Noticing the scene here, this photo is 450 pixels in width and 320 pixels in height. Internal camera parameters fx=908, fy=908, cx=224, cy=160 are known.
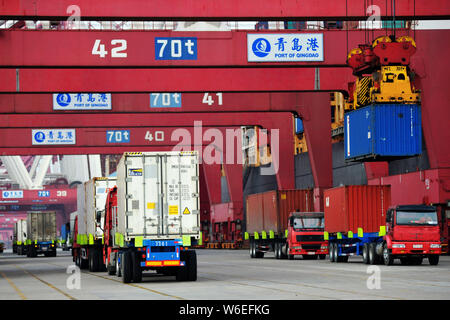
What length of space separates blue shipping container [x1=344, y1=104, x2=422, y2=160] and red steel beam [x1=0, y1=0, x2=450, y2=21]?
5370mm

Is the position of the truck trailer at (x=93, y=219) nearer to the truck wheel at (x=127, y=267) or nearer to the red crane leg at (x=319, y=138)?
the truck wheel at (x=127, y=267)

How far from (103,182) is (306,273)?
8043 millimetres

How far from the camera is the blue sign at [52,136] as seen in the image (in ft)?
175

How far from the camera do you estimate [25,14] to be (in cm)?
2527

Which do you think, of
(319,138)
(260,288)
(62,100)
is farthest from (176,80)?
(260,288)

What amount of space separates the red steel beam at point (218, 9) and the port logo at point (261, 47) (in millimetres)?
3922

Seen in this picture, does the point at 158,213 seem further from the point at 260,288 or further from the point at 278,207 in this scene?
the point at 278,207

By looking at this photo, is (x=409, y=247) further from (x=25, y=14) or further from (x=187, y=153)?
(x=25, y=14)

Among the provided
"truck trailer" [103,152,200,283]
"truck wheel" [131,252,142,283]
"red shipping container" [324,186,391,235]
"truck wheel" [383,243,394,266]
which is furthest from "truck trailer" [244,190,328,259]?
"truck wheel" [131,252,142,283]

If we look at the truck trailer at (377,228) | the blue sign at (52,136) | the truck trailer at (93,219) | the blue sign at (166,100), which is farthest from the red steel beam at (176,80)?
the blue sign at (52,136)

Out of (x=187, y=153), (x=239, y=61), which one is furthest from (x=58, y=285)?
(x=239, y=61)

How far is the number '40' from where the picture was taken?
→ 29.3 meters

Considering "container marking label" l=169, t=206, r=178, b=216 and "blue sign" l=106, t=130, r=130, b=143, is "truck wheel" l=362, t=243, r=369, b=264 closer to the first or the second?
"container marking label" l=169, t=206, r=178, b=216

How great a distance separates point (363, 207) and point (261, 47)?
7149 millimetres
